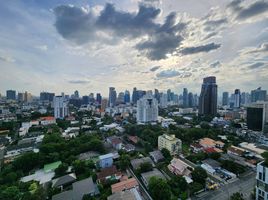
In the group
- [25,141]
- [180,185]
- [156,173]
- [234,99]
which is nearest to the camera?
[180,185]

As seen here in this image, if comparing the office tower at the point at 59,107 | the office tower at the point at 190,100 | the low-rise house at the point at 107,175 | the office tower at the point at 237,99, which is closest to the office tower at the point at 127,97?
the office tower at the point at 190,100

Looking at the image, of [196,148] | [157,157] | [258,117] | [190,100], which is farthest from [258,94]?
[157,157]

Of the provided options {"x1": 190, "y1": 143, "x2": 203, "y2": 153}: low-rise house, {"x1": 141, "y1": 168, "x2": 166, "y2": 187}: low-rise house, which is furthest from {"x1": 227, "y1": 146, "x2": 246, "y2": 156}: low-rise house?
{"x1": 141, "y1": 168, "x2": 166, "y2": 187}: low-rise house

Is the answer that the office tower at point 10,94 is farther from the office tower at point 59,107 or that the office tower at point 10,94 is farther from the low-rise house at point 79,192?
the low-rise house at point 79,192

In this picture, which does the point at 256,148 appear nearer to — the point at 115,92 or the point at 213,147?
the point at 213,147

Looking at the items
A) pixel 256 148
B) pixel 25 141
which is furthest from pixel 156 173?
pixel 25 141

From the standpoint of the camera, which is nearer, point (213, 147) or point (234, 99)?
point (213, 147)
